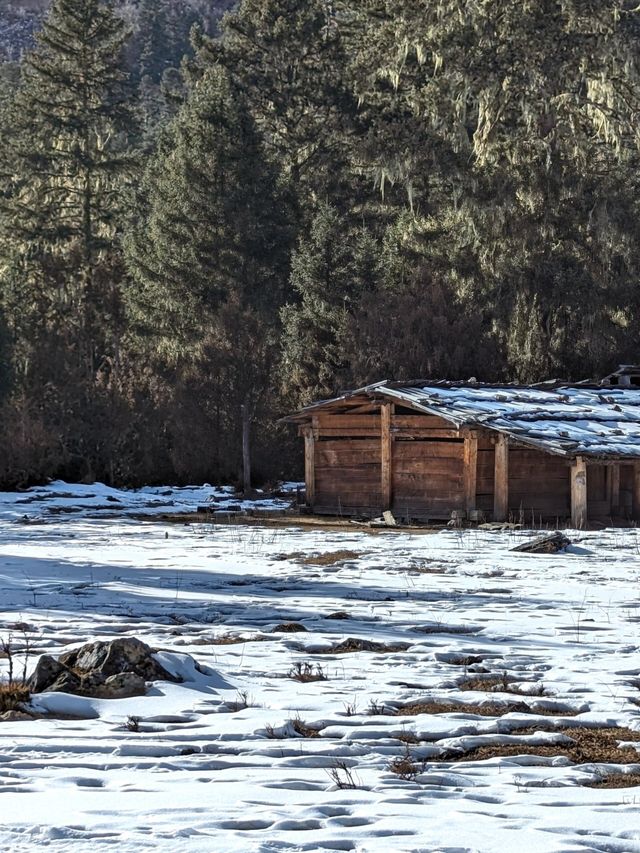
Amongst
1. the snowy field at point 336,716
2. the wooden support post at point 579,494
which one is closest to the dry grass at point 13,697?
the snowy field at point 336,716

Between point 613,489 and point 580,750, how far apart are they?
79.7 ft

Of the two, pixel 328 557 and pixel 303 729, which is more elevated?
pixel 328 557

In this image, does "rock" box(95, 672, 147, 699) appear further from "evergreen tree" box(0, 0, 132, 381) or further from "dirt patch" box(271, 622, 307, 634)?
"evergreen tree" box(0, 0, 132, 381)

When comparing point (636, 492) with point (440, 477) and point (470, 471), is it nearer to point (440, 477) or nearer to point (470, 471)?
point (470, 471)

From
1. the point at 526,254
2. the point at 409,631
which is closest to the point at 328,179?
the point at 526,254

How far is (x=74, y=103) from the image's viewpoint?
198 feet

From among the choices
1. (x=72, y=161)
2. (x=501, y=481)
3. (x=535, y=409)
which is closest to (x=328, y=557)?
(x=501, y=481)

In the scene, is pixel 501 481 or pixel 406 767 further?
pixel 501 481

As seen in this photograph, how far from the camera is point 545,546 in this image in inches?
853

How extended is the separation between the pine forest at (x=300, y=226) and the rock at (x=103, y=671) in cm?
2980

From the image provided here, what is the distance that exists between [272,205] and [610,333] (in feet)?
49.7

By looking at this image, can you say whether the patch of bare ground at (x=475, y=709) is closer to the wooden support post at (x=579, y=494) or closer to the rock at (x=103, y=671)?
the rock at (x=103, y=671)


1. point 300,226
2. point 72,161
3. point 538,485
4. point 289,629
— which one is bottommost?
point 289,629

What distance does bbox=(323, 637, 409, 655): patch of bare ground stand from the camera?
38.5ft
